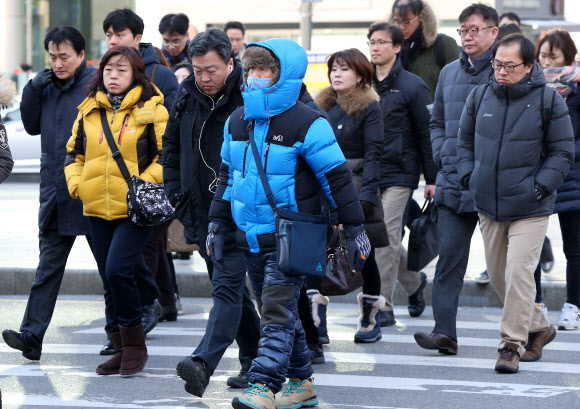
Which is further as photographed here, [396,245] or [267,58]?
[396,245]

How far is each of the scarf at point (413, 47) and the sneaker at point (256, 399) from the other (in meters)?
4.38

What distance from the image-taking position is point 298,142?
543 cm

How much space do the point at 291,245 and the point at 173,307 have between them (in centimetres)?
338

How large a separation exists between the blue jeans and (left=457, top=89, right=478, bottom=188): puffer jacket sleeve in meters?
1.73

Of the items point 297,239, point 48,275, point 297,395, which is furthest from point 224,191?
point 48,275

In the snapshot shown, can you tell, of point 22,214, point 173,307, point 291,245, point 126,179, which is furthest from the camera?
point 22,214

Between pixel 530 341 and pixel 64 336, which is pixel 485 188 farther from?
pixel 64 336

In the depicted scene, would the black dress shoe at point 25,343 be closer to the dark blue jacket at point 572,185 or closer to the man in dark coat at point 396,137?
the man in dark coat at point 396,137

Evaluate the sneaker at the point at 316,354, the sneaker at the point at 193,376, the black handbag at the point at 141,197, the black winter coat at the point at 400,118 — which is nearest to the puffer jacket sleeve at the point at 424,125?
the black winter coat at the point at 400,118

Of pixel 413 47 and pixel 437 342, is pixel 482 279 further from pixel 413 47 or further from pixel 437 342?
pixel 437 342

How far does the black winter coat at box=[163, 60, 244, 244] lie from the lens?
6250mm

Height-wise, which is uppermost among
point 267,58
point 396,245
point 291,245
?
point 267,58

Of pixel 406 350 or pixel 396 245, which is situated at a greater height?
pixel 396 245

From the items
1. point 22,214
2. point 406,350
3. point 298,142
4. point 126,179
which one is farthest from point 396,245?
point 22,214
